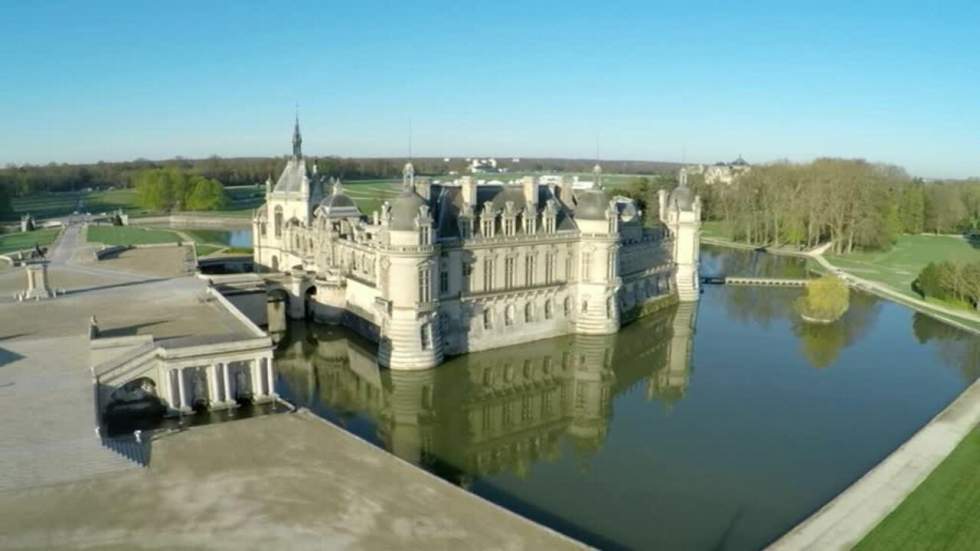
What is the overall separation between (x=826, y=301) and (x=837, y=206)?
119ft

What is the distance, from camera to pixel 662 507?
2261 cm

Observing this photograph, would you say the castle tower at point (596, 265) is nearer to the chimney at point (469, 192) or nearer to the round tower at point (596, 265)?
the round tower at point (596, 265)

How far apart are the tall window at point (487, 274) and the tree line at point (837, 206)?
182 feet

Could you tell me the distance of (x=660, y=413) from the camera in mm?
31719

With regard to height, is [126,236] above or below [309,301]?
above

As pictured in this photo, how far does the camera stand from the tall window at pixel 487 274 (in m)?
39.8

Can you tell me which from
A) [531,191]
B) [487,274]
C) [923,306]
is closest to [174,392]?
[487,274]

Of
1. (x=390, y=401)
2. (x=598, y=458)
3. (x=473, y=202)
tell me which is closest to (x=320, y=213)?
(x=473, y=202)

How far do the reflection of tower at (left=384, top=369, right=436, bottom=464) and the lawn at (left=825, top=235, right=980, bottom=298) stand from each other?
1707 inches

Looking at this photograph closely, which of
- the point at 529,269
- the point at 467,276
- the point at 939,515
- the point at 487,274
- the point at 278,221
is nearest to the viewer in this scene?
the point at 939,515

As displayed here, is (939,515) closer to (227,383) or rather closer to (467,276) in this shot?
(467,276)

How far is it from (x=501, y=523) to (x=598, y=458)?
8.81 m

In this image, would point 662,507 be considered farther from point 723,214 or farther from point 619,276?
point 723,214

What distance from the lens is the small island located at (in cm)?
4869
